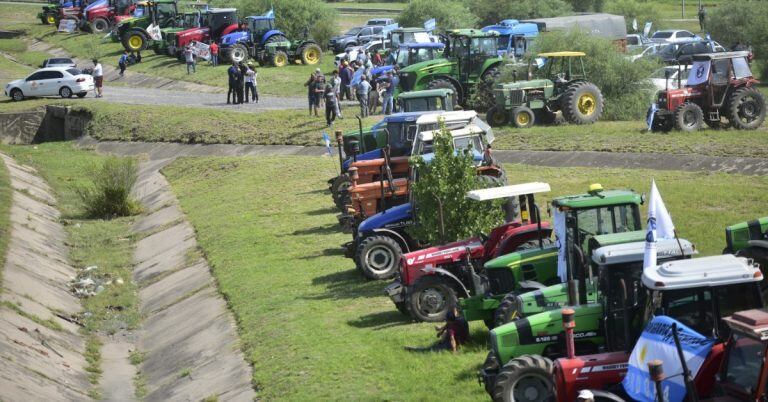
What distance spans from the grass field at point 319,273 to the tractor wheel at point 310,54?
1827 centimetres

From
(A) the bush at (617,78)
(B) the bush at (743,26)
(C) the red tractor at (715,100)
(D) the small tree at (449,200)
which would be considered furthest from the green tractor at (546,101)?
(B) the bush at (743,26)

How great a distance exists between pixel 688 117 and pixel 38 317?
1918 centimetres

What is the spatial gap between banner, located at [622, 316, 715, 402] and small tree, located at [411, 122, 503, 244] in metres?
7.84

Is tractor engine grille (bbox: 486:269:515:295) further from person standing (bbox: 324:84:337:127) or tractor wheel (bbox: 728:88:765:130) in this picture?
person standing (bbox: 324:84:337:127)

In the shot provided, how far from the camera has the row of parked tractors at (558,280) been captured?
447 inches

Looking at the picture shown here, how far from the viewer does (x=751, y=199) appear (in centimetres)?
2502

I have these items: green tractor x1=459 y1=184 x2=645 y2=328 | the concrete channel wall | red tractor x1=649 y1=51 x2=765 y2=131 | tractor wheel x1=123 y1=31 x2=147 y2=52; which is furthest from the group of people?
green tractor x1=459 y1=184 x2=645 y2=328

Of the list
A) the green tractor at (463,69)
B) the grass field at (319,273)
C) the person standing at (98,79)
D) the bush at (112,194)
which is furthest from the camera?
the person standing at (98,79)

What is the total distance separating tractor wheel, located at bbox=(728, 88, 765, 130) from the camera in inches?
1305

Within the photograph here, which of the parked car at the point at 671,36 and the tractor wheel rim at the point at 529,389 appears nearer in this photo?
the tractor wheel rim at the point at 529,389

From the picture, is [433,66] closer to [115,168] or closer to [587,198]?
[115,168]

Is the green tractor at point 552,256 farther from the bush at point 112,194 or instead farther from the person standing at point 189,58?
the person standing at point 189,58

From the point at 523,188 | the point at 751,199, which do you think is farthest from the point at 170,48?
the point at 523,188

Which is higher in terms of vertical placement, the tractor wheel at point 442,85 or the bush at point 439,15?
the bush at point 439,15
